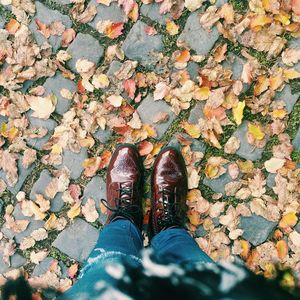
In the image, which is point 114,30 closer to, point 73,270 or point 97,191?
point 97,191

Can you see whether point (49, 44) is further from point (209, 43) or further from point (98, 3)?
point (209, 43)

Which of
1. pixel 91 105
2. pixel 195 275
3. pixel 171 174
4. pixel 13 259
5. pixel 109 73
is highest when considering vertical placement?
pixel 195 275

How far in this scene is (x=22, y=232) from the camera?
2.88 m

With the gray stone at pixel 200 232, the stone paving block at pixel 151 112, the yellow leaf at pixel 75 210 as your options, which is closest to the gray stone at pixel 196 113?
the stone paving block at pixel 151 112

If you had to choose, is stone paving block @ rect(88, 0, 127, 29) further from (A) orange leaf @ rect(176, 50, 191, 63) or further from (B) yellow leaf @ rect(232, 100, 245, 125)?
(B) yellow leaf @ rect(232, 100, 245, 125)

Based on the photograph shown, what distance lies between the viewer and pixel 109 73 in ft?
9.23

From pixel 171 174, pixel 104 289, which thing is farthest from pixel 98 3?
pixel 104 289

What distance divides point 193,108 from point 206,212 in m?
0.62

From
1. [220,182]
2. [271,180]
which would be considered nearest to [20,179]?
[220,182]

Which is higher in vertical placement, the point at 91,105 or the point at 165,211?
the point at 91,105

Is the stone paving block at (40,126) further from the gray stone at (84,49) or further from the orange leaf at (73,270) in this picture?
the orange leaf at (73,270)

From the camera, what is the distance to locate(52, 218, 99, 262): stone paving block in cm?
287

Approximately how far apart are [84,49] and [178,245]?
1307 millimetres

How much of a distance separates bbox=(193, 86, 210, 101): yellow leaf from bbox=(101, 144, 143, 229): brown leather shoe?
48 centimetres
